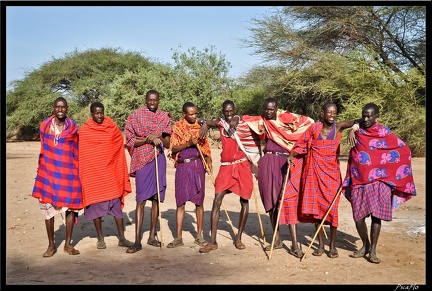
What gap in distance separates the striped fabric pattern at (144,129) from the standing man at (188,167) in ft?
0.62

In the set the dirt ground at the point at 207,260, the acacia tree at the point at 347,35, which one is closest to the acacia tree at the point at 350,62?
Answer: the acacia tree at the point at 347,35

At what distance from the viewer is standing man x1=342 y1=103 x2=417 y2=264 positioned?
576 cm

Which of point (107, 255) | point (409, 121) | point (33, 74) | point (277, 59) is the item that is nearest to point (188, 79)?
point (277, 59)

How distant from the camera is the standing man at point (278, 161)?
6.21 metres

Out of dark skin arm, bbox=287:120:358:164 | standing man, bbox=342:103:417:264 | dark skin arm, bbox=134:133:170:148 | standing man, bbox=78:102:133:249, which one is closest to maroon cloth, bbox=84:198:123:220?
standing man, bbox=78:102:133:249

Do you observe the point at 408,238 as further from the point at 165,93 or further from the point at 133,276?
the point at 165,93

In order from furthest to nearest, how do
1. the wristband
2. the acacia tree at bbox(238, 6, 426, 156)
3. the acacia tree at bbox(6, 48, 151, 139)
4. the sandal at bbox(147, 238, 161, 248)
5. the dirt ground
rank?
the acacia tree at bbox(6, 48, 151, 139)
the acacia tree at bbox(238, 6, 426, 156)
the sandal at bbox(147, 238, 161, 248)
the wristband
the dirt ground

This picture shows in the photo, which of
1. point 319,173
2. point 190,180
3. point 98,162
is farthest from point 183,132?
point 319,173

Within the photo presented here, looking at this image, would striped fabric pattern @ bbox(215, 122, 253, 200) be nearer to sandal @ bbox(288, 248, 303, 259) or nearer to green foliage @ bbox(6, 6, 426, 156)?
sandal @ bbox(288, 248, 303, 259)

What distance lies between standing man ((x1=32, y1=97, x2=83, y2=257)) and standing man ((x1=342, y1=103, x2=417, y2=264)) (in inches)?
127

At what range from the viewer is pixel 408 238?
6.91 m

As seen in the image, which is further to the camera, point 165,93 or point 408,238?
point 165,93

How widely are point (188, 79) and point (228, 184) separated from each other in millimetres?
15122

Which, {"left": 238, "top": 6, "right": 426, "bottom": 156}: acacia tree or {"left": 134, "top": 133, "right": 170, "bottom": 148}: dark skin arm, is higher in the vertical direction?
{"left": 238, "top": 6, "right": 426, "bottom": 156}: acacia tree
